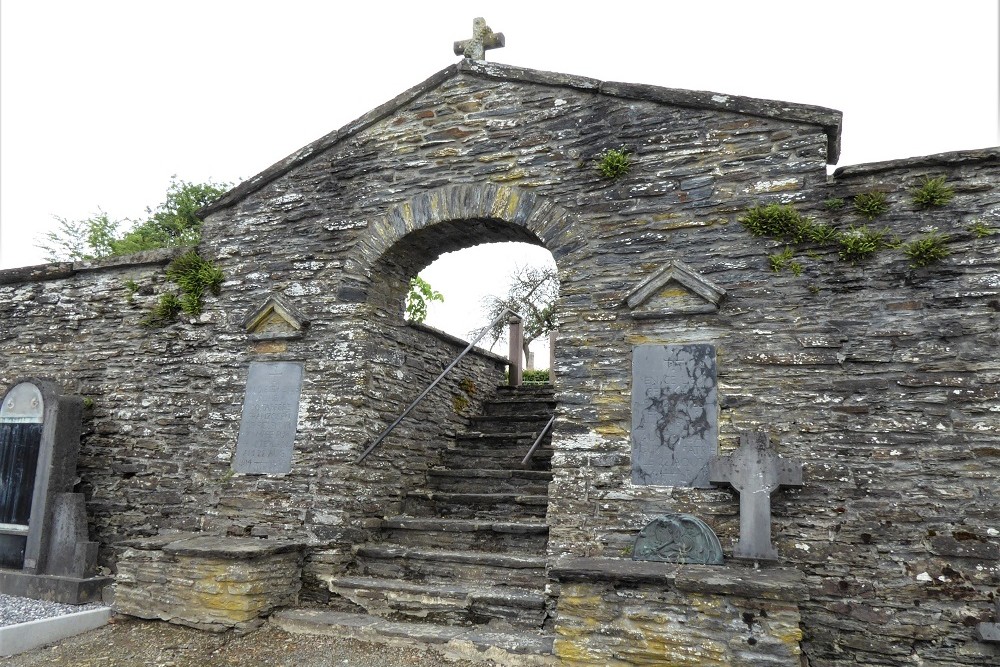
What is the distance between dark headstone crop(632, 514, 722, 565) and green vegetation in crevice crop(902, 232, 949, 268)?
96.7 inches

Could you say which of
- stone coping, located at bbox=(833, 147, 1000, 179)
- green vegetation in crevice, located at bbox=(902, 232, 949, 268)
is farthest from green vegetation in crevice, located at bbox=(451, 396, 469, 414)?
green vegetation in crevice, located at bbox=(902, 232, 949, 268)

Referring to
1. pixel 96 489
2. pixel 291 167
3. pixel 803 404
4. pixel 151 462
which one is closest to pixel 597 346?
pixel 803 404

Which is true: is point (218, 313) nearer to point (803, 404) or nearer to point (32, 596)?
point (32, 596)

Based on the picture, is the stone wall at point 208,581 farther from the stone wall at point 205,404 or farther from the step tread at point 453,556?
the step tread at point 453,556

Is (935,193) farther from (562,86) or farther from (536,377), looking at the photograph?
(536,377)

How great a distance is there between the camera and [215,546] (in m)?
5.69

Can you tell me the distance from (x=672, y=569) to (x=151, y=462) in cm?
547

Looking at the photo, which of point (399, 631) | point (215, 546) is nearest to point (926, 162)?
point (399, 631)

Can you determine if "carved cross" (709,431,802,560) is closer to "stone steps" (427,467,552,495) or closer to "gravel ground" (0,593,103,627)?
"stone steps" (427,467,552,495)

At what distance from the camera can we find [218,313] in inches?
286

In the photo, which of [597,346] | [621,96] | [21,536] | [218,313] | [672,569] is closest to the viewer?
[672,569]

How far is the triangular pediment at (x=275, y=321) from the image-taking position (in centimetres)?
680

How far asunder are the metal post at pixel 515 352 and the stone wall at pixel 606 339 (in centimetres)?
287

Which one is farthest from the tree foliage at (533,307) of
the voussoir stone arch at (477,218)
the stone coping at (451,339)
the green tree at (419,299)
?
the voussoir stone arch at (477,218)
